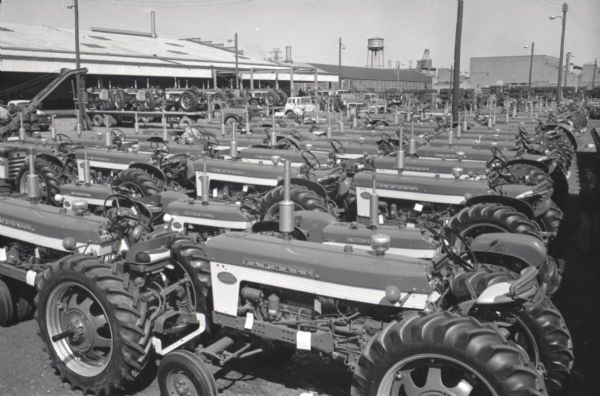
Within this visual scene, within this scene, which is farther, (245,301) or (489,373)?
(245,301)

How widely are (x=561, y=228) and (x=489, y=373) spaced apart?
6.57 meters

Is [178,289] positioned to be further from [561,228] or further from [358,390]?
[561,228]

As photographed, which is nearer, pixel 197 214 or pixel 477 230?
pixel 477 230

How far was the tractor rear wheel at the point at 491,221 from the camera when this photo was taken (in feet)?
22.4

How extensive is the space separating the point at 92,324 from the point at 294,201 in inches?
153

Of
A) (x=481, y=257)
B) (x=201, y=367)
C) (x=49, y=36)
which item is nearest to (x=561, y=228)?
(x=481, y=257)

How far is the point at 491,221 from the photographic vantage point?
22.9 feet

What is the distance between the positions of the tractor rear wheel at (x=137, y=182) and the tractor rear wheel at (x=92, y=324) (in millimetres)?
4621

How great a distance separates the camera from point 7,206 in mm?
6133

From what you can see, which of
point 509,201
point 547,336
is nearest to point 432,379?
point 547,336

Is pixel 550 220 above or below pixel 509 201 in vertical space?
below

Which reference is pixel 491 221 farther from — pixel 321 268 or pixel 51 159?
pixel 51 159

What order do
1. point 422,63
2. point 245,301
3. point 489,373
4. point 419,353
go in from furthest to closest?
point 422,63 < point 245,301 < point 419,353 < point 489,373

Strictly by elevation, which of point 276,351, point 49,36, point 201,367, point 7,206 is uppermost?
point 49,36
